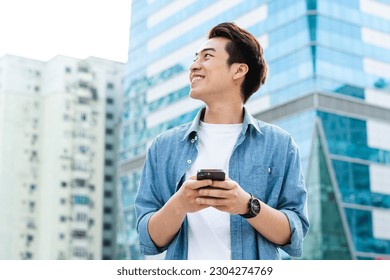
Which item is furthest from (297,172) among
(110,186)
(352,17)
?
(110,186)

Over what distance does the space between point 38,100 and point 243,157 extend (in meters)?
24.9

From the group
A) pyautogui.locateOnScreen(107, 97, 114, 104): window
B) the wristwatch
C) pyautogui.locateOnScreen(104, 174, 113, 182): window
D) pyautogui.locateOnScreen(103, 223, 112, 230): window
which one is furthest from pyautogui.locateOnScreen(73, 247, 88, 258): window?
the wristwatch

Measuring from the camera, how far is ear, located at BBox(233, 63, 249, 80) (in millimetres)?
1137

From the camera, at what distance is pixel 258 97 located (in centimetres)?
1385

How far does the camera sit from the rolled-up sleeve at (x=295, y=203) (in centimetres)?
105

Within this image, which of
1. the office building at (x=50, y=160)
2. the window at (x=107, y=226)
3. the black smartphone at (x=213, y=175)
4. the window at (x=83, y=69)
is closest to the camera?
the black smartphone at (x=213, y=175)

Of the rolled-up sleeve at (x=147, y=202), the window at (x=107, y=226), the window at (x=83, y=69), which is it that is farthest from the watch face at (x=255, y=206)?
the window at (x=107, y=226)

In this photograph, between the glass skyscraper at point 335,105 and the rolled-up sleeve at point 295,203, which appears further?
the glass skyscraper at point 335,105

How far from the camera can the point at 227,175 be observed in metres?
1.07

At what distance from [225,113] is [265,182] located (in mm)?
131

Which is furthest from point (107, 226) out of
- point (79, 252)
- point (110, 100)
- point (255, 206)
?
point (255, 206)

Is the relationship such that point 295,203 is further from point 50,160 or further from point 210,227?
point 50,160

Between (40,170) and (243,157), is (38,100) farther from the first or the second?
(243,157)

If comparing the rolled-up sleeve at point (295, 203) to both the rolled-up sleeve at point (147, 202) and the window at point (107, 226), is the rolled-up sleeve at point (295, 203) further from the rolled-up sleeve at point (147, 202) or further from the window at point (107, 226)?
the window at point (107, 226)
